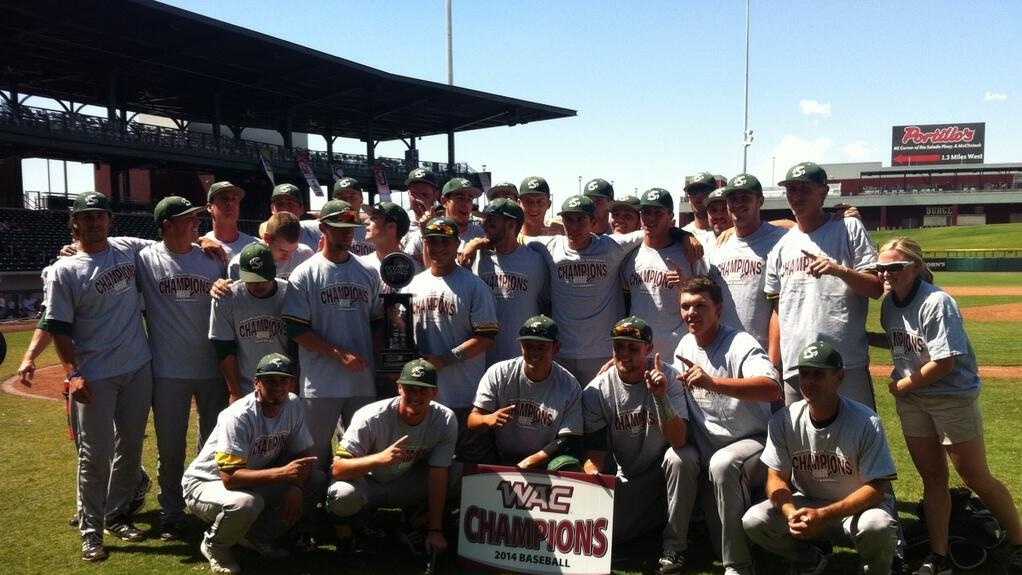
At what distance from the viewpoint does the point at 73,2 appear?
25078 millimetres

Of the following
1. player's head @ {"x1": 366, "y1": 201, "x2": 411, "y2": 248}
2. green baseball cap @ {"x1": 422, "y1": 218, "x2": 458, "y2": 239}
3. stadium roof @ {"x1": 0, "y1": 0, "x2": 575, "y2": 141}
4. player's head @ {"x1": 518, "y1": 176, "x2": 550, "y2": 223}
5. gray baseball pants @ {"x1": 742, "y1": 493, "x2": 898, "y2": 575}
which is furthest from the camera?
stadium roof @ {"x1": 0, "y1": 0, "x2": 575, "y2": 141}

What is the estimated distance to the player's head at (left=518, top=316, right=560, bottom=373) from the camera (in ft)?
15.7

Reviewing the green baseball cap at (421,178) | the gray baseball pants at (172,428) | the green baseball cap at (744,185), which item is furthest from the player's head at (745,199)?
the gray baseball pants at (172,428)

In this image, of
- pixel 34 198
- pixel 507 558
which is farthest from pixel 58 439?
pixel 34 198

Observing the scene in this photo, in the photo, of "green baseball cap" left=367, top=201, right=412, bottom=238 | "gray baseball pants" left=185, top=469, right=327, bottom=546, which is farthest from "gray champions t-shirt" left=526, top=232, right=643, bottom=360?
"gray baseball pants" left=185, top=469, right=327, bottom=546

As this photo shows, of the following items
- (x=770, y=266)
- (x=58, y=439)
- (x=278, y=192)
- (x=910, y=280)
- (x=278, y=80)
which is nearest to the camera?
(x=910, y=280)

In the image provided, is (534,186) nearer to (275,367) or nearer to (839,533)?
(275,367)

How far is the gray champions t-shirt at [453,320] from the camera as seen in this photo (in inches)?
209

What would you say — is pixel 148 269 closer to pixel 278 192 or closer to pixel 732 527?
pixel 278 192

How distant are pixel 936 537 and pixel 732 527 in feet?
4.15

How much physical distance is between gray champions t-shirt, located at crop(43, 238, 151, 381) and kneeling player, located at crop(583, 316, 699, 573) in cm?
332

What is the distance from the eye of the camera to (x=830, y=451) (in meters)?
4.22

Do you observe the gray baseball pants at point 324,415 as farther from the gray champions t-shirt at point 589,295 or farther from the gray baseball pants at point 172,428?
the gray champions t-shirt at point 589,295

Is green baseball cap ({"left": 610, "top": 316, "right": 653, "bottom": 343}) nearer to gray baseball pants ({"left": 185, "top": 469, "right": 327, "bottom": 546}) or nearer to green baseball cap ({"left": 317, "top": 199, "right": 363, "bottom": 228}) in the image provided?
green baseball cap ({"left": 317, "top": 199, "right": 363, "bottom": 228})
